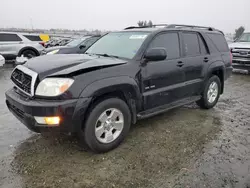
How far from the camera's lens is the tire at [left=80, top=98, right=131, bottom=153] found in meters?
3.02

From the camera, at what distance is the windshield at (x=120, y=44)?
376cm

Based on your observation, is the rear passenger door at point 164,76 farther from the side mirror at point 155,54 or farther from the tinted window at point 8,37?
the tinted window at point 8,37

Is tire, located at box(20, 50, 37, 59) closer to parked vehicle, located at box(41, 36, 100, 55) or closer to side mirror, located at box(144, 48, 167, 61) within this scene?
parked vehicle, located at box(41, 36, 100, 55)

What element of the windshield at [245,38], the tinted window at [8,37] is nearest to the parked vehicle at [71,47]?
the tinted window at [8,37]

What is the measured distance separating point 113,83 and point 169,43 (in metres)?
1.60

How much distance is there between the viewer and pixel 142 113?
3.70 m

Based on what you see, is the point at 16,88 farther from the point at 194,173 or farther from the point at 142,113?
the point at 194,173

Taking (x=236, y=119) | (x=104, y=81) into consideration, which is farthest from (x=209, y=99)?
(x=104, y=81)

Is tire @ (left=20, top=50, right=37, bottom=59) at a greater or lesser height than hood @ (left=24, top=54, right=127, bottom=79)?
lesser

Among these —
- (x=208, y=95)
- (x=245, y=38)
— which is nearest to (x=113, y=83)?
(x=208, y=95)

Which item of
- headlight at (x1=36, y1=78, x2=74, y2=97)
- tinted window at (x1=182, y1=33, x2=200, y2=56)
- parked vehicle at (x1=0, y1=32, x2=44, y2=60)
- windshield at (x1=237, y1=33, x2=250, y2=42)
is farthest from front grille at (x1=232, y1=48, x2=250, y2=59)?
parked vehicle at (x1=0, y1=32, x2=44, y2=60)

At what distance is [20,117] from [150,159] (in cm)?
183

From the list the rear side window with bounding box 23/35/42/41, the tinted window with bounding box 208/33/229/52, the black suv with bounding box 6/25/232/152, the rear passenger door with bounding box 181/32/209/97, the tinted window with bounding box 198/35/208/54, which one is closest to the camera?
the black suv with bounding box 6/25/232/152

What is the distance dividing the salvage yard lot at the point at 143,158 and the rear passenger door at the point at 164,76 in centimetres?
61
